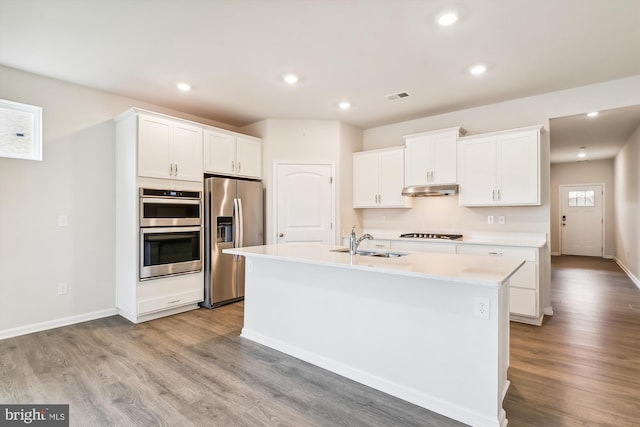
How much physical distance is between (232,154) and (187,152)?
2.21 ft

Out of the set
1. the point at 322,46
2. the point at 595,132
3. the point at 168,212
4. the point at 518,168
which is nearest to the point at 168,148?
the point at 168,212

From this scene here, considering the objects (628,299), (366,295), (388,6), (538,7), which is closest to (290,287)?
(366,295)

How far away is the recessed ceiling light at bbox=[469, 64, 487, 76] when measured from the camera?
309 cm

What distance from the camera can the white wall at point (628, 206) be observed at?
17.3 ft

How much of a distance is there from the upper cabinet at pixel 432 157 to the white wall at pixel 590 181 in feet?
22.0

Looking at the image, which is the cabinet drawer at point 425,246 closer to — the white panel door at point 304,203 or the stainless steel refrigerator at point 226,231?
the white panel door at point 304,203

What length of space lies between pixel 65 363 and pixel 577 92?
575 centimetres

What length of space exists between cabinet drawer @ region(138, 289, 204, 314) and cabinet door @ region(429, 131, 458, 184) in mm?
3478

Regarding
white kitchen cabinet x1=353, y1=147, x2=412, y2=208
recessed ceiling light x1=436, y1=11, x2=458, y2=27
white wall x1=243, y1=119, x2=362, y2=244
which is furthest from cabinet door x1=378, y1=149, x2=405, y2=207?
recessed ceiling light x1=436, y1=11, x2=458, y2=27

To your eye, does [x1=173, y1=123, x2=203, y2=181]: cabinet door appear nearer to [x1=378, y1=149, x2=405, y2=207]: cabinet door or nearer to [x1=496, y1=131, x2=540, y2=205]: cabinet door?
[x1=378, y1=149, x2=405, y2=207]: cabinet door

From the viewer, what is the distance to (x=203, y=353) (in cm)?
279

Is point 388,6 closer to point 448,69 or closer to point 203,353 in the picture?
point 448,69

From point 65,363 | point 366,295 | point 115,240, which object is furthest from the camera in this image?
point 115,240

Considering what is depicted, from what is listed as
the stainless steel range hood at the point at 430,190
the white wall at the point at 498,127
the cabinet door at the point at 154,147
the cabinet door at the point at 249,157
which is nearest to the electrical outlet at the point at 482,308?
the stainless steel range hood at the point at 430,190
